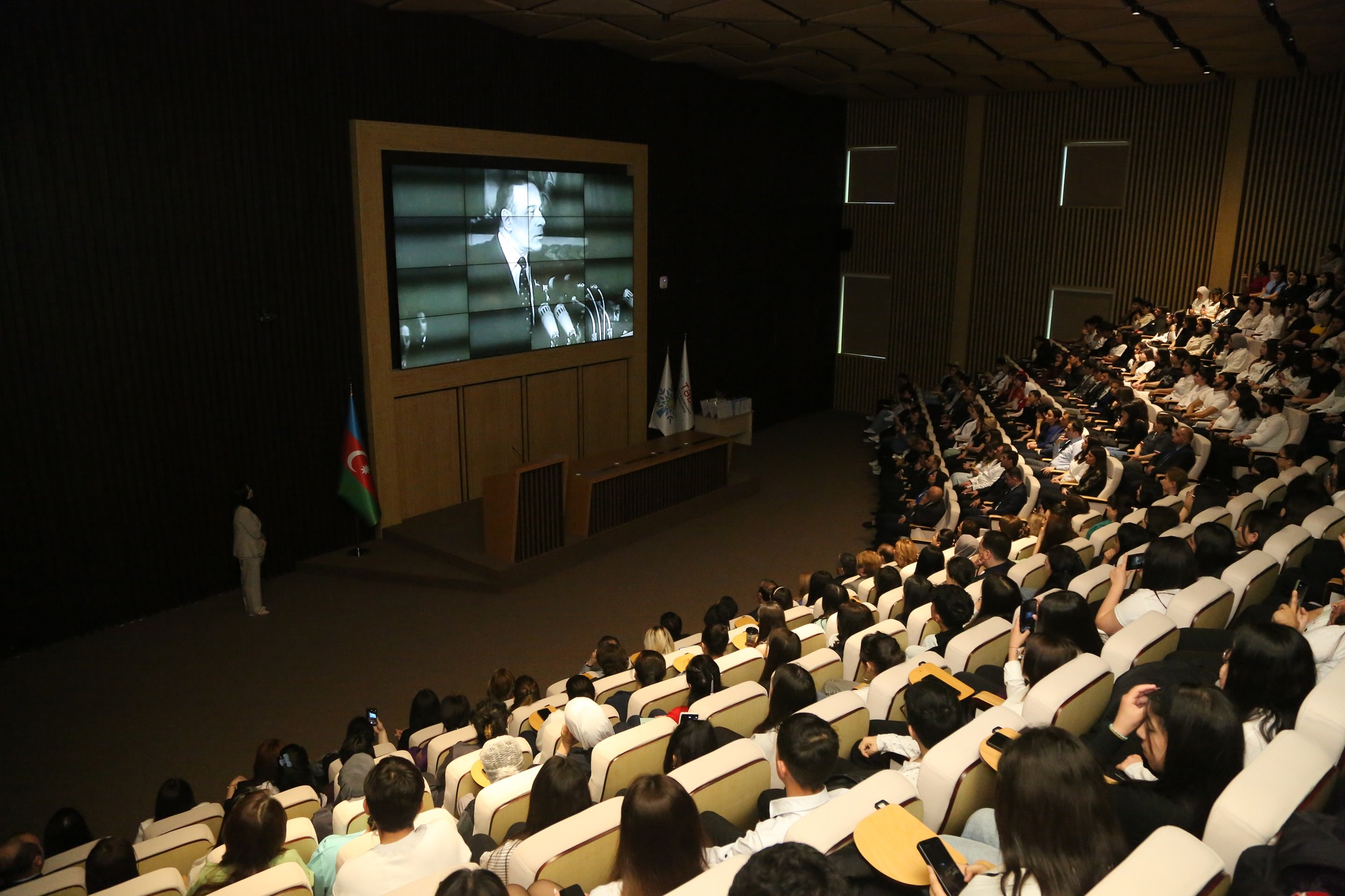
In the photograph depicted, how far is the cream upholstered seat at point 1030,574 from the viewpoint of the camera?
16.6ft

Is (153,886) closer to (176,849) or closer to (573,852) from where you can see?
(176,849)

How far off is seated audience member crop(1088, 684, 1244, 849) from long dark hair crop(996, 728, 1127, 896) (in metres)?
0.36

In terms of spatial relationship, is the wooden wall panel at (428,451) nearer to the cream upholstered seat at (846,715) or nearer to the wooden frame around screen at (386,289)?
the wooden frame around screen at (386,289)

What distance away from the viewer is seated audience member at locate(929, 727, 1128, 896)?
6.29ft

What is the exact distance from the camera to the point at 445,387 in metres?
9.84

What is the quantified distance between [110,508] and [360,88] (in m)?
4.23

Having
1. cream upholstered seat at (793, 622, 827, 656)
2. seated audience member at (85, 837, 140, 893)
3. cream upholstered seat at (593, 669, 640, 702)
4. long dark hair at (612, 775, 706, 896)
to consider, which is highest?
long dark hair at (612, 775, 706, 896)

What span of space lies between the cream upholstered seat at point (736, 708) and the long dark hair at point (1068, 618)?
3.60 ft

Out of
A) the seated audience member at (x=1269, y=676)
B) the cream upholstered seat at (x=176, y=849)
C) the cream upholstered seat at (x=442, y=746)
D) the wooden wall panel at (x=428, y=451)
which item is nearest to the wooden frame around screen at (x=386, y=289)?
the wooden wall panel at (x=428, y=451)

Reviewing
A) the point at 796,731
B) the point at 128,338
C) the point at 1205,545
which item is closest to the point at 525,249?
the point at 128,338

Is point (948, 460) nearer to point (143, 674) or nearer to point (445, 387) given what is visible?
point (445, 387)

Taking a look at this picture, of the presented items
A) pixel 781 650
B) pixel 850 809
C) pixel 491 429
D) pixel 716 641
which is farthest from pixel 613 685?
pixel 491 429

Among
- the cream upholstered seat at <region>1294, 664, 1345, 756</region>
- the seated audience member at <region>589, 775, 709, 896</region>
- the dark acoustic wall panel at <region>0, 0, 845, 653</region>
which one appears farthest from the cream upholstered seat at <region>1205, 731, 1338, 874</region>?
the dark acoustic wall panel at <region>0, 0, 845, 653</region>

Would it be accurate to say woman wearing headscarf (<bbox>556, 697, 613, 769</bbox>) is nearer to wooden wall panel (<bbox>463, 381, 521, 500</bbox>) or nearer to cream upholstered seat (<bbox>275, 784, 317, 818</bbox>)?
cream upholstered seat (<bbox>275, 784, 317, 818</bbox>)
